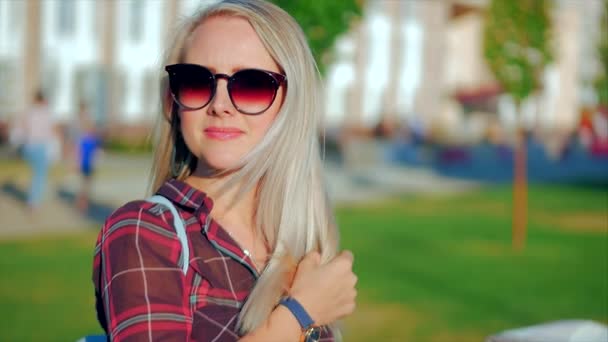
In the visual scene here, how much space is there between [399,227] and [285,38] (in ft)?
35.2

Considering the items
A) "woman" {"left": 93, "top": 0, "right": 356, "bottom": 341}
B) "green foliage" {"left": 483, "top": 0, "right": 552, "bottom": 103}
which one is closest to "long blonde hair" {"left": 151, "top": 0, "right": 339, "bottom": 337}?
"woman" {"left": 93, "top": 0, "right": 356, "bottom": 341}

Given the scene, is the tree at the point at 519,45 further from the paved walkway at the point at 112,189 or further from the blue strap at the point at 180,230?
the blue strap at the point at 180,230

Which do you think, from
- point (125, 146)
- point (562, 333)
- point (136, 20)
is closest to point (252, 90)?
point (562, 333)

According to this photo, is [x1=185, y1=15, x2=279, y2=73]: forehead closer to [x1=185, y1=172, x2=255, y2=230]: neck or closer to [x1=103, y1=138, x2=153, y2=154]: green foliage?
[x1=185, y1=172, x2=255, y2=230]: neck

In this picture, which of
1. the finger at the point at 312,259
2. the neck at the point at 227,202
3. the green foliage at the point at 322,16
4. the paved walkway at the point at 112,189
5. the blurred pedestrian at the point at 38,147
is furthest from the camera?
the blurred pedestrian at the point at 38,147

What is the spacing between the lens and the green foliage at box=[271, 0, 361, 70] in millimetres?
5062

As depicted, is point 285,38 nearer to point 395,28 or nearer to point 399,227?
point 399,227

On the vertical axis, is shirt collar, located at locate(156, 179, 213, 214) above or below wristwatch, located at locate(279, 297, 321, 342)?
above

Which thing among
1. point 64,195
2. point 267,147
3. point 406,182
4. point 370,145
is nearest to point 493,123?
point 370,145

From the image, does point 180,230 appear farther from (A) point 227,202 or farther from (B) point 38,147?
(B) point 38,147

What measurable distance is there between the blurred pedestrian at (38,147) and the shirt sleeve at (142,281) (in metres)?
11.9

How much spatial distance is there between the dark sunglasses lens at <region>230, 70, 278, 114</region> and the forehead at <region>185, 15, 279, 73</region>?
2cm

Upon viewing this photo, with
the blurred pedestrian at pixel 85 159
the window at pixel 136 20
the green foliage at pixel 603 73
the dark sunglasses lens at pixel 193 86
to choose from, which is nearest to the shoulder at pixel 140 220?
the dark sunglasses lens at pixel 193 86

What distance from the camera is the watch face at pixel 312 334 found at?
1644 mm
